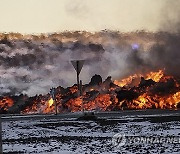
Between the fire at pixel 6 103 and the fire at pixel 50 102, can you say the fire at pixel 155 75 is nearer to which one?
the fire at pixel 50 102

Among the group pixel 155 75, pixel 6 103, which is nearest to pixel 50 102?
pixel 6 103

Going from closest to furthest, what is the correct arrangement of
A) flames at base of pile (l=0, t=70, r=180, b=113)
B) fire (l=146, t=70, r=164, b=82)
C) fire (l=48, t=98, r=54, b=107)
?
flames at base of pile (l=0, t=70, r=180, b=113)
fire (l=48, t=98, r=54, b=107)
fire (l=146, t=70, r=164, b=82)

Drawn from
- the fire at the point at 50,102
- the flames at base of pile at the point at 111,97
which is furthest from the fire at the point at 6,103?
the fire at the point at 50,102

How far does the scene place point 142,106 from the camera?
173 feet

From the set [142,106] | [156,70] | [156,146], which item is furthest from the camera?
[156,70]

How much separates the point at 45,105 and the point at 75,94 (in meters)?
5.61

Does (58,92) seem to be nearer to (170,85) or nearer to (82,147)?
(170,85)

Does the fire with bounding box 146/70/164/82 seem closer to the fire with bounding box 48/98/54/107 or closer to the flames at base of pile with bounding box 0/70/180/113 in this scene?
the flames at base of pile with bounding box 0/70/180/113

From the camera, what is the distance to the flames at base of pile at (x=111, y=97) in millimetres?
54062

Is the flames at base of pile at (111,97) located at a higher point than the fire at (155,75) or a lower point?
lower

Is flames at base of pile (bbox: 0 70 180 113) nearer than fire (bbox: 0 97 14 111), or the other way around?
flames at base of pile (bbox: 0 70 180 113)

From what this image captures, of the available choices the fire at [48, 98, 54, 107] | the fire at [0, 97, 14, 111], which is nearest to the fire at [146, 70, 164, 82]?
the fire at [48, 98, 54, 107]

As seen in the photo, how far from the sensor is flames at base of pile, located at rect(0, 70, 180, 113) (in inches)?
2128

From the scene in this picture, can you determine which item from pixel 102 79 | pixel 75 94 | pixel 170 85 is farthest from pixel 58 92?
pixel 170 85
